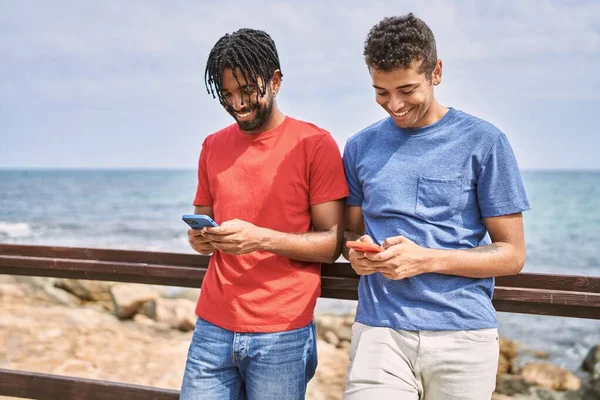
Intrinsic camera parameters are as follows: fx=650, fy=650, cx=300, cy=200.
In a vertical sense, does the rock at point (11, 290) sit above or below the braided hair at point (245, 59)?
below

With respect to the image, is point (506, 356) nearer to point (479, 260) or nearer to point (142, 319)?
point (142, 319)

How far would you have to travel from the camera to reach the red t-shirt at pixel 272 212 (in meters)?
2.34

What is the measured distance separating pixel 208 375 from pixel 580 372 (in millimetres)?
7128

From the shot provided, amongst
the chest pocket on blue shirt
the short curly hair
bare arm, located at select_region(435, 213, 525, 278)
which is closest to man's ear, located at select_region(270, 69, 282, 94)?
the short curly hair

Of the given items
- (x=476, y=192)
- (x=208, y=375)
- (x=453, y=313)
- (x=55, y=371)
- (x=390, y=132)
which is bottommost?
(x=55, y=371)

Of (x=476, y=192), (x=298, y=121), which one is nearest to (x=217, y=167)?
(x=298, y=121)

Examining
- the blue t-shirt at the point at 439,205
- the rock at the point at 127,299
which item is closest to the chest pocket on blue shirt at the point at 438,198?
the blue t-shirt at the point at 439,205

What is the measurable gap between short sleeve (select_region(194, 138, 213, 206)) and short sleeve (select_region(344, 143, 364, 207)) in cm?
58

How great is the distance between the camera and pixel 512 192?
2064mm

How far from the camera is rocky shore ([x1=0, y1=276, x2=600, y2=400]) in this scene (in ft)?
20.3

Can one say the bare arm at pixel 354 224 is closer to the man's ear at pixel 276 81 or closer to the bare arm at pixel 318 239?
the bare arm at pixel 318 239

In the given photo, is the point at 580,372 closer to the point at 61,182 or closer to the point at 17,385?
the point at 17,385

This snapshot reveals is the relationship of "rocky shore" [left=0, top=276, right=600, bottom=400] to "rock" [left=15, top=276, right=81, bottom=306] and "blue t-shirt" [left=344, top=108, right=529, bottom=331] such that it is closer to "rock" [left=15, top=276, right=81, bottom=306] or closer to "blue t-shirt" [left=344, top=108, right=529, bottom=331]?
"rock" [left=15, top=276, right=81, bottom=306]

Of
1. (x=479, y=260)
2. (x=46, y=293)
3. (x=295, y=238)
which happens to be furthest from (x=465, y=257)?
(x=46, y=293)
